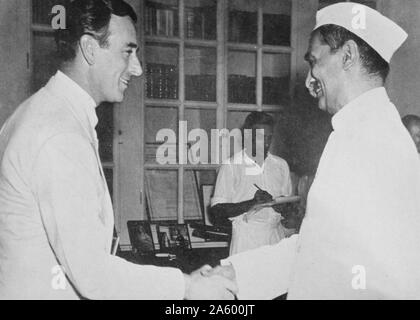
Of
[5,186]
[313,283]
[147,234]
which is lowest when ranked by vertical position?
[147,234]

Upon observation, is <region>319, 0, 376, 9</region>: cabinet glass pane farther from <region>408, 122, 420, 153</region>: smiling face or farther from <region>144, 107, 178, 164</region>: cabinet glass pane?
<region>144, 107, 178, 164</region>: cabinet glass pane

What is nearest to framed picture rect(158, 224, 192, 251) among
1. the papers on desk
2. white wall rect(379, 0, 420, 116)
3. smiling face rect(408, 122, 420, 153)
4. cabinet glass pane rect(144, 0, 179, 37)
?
the papers on desk

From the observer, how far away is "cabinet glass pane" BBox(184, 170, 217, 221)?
3.14 m

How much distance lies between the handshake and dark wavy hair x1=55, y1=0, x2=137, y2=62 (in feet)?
2.43

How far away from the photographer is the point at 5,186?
3.80 feet

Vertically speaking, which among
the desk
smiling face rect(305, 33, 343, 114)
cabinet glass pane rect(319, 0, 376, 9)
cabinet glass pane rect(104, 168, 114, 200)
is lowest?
the desk

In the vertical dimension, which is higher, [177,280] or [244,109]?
[244,109]

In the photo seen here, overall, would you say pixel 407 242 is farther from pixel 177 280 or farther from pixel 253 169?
pixel 253 169

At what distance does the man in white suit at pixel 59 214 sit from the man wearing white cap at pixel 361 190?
1.35ft

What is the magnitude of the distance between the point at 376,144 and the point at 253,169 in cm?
161

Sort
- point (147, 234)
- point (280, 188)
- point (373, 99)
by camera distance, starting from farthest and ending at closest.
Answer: point (280, 188), point (147, 234), point (373, 99)

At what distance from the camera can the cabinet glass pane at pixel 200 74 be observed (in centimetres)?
321

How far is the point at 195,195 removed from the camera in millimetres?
3176
